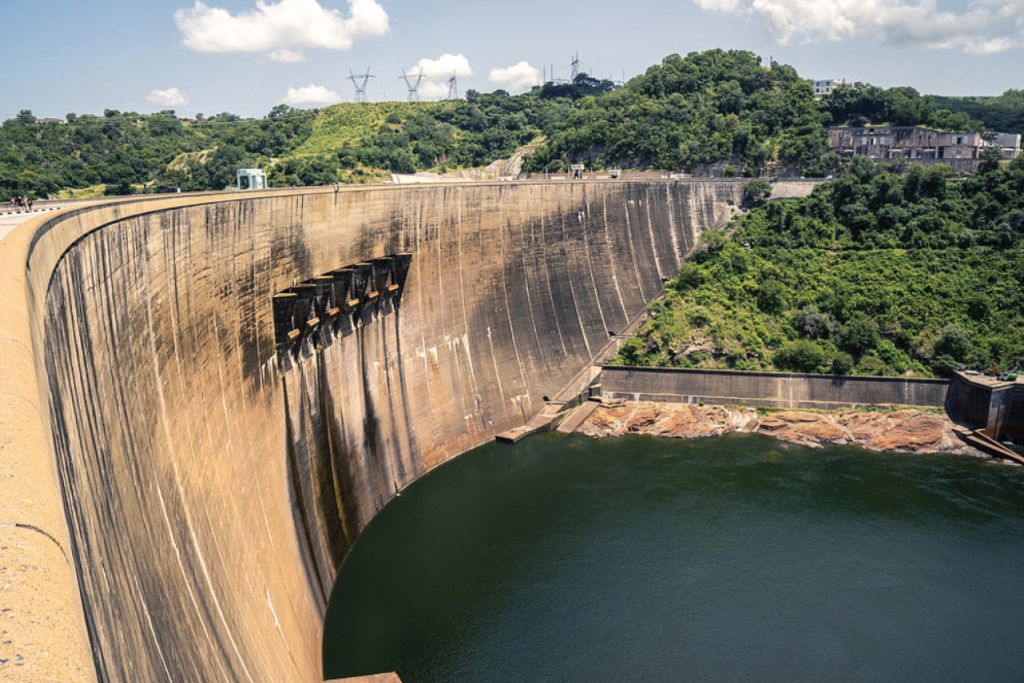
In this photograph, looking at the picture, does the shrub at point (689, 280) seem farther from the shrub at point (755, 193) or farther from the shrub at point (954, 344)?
the shrub at point (954, 344)

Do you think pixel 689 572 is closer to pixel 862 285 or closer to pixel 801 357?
pixel 801 357

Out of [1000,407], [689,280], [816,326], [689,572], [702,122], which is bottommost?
[689,572]

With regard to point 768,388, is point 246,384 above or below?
above

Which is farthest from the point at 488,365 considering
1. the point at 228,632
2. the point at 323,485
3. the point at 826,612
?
the point at 228,632

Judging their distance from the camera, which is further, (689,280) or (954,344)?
(689,280)

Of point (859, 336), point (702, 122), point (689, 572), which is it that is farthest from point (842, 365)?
point (702, 122)

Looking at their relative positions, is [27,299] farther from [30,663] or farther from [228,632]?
[228,632]

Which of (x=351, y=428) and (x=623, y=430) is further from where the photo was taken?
(x=623, y=430)
